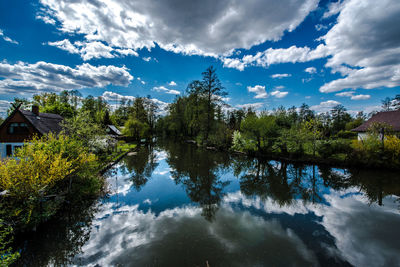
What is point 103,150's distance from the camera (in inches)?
751

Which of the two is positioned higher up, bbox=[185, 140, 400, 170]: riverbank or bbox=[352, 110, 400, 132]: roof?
bbox=[352, 110, 400, 132]: roof

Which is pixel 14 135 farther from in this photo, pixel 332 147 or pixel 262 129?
pixel 332 147

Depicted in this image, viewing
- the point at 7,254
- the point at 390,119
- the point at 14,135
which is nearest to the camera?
the point at 7,254

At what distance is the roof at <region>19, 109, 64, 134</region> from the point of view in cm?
1872

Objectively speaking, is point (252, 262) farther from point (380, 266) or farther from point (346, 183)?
point (346, 183)

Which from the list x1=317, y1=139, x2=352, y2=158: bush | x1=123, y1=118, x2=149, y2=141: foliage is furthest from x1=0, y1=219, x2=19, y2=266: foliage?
x1=123, y1=118, x2=149, y2=141: foliage

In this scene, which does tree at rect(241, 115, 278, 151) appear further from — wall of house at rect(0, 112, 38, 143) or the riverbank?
wall of house at rect(0, 112, 38, 143)

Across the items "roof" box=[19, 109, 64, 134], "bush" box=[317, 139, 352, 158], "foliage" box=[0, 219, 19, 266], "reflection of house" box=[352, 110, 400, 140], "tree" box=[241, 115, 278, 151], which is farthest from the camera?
"reflection of house" box=[352, 110, 400, 140]

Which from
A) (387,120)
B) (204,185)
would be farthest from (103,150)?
(387,120)

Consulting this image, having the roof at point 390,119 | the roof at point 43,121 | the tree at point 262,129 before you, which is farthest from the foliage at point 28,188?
the roof at point 390,119

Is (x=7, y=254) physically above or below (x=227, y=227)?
above

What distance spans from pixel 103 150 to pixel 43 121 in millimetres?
9073

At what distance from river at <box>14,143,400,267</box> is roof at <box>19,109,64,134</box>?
15348mm

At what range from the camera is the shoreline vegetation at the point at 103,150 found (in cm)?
573
